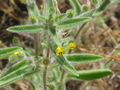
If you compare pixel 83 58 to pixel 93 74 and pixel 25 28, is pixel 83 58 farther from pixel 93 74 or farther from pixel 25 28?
pixel 25 28

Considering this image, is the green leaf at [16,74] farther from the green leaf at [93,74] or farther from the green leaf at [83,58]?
the green leaf at [93,74]

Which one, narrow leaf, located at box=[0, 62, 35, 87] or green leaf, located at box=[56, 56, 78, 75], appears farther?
narrow leaf, located at box=[0, 62, 35, 87]

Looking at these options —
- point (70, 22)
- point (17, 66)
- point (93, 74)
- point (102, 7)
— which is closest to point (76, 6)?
point (102, 7)

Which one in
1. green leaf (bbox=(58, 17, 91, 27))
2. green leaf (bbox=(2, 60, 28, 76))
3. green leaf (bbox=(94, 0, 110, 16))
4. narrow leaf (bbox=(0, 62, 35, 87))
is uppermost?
green leaf (bbox=(94, 0, 110, 16))

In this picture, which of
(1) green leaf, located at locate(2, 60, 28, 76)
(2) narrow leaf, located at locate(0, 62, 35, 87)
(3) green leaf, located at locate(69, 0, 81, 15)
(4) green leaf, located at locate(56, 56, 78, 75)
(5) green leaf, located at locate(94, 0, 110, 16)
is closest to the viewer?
(4) green leaf, located at locate(56, 56, 78, 75)

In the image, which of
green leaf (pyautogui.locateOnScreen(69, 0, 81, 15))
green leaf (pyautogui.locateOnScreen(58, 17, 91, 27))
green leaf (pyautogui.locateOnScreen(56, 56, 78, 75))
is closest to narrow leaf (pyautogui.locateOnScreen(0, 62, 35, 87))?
green leaf (pyautogui.locateOnScreen(56, 56, 78, 75))

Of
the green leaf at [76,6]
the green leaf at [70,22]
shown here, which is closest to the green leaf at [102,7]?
the green leaf at [76,6]

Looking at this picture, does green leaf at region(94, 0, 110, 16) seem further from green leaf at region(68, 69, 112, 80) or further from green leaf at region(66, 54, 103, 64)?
green leaf at region(68, 69, 112, 80)

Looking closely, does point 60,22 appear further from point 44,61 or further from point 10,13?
point 10,13

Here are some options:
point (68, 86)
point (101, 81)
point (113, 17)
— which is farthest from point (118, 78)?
point (113, 17)
